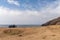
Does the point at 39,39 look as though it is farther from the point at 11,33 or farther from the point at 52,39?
the point at 11,33

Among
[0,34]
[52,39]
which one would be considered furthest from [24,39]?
[0,34]

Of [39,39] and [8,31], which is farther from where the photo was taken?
[8,31]

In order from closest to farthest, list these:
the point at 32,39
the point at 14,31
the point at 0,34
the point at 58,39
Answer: the point at 58,39 → the point at 32,39 → the point at 0,34 → the point at 14,31

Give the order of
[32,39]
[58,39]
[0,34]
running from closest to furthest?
[58,39], [32,39], [0,34]

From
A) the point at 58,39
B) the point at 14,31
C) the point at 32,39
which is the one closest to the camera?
the point at 58,39

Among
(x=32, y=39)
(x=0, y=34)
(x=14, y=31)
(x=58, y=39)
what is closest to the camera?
(x=58, y=39)

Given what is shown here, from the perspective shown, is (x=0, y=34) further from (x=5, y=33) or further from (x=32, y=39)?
(x=32, y=39)

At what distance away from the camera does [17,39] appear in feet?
36.3

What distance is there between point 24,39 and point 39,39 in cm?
121

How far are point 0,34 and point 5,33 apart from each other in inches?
30.1

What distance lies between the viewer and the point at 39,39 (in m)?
10.6

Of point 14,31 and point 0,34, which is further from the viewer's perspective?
point 14,31

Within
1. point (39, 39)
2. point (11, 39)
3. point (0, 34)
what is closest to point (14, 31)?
point (0, 34)

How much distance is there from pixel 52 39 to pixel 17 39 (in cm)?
275
